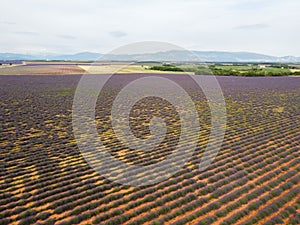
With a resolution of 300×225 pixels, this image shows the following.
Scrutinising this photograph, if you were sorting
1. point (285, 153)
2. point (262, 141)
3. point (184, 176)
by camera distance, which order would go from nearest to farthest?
point (184, 176), point (285, 153), point (262, 141)

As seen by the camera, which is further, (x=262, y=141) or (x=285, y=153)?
(x=262, y=141)

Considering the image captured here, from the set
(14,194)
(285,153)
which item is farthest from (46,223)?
(285,153)

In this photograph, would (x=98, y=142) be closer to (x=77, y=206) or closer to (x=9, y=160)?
(x=9, y=160)

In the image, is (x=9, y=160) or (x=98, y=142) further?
(x=98, y=142)

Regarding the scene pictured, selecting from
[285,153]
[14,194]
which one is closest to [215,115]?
[285,153]

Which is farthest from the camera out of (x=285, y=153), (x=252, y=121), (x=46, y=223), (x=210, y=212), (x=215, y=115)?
(x=215, y=115)

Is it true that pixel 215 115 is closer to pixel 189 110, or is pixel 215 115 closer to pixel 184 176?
pixel 189 110

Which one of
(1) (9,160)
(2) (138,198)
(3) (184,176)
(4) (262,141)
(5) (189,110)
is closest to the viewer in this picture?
(2) (138,198)

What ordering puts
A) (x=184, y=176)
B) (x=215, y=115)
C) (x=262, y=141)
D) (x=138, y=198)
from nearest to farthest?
(x=138, y=198), (x=184, y=176), (x=262, y=141), (x=215, y=115)
